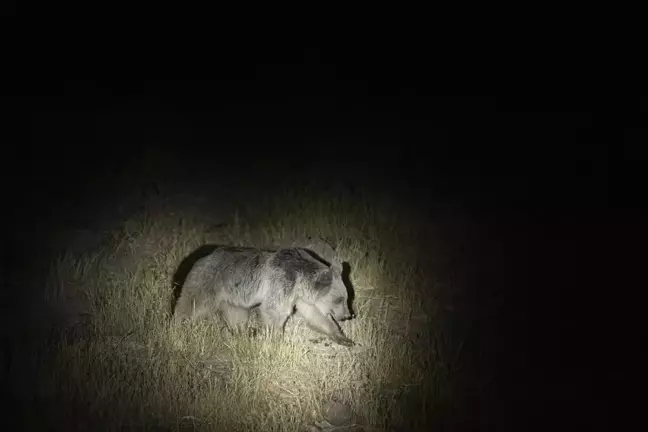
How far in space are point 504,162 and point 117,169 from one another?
7.15m

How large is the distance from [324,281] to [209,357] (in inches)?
47.2

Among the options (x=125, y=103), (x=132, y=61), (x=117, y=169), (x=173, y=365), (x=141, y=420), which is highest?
(x=132, y=61)

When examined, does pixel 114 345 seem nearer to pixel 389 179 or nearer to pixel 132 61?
pixel 389 179

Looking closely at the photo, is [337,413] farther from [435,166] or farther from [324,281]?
[435,166]

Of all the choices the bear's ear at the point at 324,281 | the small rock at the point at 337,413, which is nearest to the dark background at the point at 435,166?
the small rock at the point at 337,413

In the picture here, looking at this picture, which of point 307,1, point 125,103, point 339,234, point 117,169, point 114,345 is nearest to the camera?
point 114,345

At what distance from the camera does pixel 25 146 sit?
13.0 meters

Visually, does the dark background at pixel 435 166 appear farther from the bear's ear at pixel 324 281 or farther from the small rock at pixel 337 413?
the bear's ear at pixel 324 281

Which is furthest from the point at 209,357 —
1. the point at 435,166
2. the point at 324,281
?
the point at 435,166

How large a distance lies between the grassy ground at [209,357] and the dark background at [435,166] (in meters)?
0.54

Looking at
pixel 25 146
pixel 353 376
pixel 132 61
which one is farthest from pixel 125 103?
pixel 353 376

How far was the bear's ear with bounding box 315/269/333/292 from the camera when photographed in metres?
6.28

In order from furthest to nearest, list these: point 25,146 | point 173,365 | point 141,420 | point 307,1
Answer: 1. point 307,1
2. point 25,146
3. point 173,365
4. point 141,420

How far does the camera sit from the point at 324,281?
248 inches
